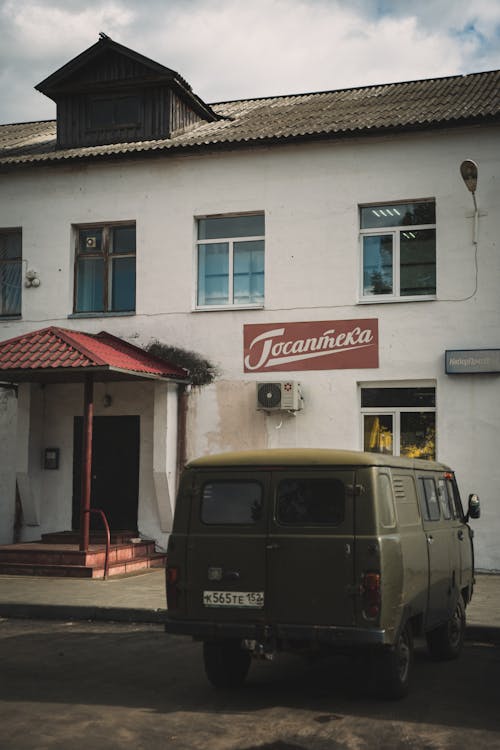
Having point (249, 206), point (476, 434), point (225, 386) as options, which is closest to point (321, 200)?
point (249, 206)

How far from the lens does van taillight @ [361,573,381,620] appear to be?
6859 millimetres

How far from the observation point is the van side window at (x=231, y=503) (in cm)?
749

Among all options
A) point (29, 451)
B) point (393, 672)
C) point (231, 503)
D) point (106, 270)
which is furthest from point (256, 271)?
point (393, 672)

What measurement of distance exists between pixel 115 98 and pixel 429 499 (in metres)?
12.6

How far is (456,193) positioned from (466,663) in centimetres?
894

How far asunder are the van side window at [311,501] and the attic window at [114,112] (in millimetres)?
12403

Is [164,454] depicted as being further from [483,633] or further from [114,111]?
[483,633]

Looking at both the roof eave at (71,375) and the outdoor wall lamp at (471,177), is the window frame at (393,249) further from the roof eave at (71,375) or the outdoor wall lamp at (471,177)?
the roof eave at (71,375)

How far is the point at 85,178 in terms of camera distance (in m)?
17.8

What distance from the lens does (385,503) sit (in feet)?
23.9

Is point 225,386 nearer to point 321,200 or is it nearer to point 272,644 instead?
point 321,200

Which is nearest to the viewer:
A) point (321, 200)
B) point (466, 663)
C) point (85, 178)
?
point (466, 663)

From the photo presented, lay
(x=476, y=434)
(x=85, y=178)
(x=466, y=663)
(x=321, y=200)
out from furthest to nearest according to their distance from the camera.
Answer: (x=85, y=178)
(x=321, y=200)
(x=476, y=434)
(x=466, y=663)

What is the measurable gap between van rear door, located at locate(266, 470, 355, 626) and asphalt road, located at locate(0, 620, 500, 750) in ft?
2.29
